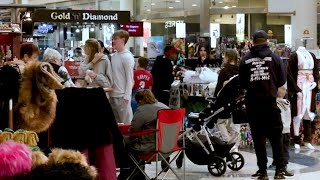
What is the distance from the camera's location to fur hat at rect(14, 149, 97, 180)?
115 inches

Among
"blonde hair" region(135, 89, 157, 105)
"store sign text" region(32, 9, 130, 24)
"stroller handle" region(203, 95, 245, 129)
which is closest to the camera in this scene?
"blonde hair" region(135, 89, 157, 105)

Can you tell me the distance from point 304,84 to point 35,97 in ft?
22.8

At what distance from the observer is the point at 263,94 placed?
270 inches

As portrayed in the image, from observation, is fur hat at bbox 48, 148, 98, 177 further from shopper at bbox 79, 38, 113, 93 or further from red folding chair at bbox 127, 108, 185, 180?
shopper at bbox 79, 38, 113, 93

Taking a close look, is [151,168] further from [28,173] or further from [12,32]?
[28,173]

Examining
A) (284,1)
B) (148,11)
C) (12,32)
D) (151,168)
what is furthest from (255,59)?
(148,11)

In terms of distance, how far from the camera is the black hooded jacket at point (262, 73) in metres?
6.87

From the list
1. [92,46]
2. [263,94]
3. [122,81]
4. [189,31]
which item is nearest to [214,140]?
[263,94]

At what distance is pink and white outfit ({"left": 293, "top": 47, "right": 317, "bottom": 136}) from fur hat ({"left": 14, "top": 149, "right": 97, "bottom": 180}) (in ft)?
22.9

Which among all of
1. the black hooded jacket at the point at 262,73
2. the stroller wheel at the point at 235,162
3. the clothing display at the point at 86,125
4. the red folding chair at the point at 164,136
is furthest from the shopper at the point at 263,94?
the clothing display at the point at 86,125

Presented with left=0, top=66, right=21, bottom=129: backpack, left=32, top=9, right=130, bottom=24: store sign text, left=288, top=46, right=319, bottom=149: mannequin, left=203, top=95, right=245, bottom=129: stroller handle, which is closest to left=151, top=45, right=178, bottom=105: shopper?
left=32, top=9, right=130, bottom=24: store sign text

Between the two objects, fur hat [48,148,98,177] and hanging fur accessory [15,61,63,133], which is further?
hanging fur accessory [15,61,63,133]

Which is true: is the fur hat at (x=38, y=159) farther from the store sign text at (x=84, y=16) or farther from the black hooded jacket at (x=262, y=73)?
the store sign text at (x=84, y=16)

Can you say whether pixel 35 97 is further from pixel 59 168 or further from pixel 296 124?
pixel 296 124
